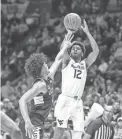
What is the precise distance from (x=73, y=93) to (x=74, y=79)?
0.69 ft

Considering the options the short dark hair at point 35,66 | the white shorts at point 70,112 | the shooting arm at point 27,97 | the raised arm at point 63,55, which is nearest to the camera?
the shooting arm at point 27,97

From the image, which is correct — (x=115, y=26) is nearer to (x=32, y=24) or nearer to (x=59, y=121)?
(x=32, y=24)

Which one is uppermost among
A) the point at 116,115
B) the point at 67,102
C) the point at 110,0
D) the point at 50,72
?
the point at 110,0

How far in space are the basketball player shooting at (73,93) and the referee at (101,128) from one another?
41 cm

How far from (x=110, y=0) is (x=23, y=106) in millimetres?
11714

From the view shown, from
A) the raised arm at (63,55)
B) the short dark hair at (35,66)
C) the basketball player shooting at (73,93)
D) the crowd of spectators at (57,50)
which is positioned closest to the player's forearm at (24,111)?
the short dark hair at (35,66)

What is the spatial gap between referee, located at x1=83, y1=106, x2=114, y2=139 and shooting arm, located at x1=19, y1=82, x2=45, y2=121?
1.25m

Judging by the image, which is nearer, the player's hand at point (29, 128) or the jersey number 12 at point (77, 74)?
the player's hand at point (29, 128)

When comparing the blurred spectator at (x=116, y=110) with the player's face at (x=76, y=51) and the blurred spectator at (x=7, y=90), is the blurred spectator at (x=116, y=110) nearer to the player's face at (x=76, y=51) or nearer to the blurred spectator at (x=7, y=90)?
the player's face at (x=76, y=51)

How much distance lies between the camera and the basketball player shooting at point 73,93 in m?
7.94

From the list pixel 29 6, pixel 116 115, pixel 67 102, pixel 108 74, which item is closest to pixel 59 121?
pixel 67 102

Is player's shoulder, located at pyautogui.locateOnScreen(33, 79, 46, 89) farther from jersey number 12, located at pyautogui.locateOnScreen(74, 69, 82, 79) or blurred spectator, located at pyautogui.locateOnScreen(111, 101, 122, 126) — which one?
blurred spectator, located at pyautogui.locateOnScreen(111, 101, 122, 126)

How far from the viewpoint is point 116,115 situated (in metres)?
10.5

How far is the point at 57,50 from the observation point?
15992 millimetres
